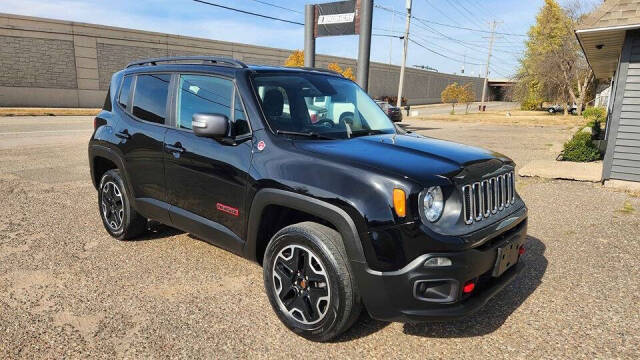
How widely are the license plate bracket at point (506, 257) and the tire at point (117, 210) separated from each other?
3500 millimetres

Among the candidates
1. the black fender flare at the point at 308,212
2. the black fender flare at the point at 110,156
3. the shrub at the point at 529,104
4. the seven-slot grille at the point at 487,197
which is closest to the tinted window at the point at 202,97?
the black fender flare at the point at 308,212

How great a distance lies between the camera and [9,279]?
377 centimetres

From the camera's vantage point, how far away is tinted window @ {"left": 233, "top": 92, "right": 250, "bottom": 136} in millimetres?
3357

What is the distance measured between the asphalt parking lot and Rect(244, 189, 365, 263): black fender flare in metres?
0.63

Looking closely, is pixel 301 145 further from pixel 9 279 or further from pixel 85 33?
pixel 85 33

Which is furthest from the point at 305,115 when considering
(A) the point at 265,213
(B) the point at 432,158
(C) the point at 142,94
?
(C) the point at 142,94

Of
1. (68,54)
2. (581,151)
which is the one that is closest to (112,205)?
(581,151)

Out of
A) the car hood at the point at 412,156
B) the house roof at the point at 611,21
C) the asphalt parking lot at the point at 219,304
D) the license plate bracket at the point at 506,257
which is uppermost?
the house roof at the point at 611,21

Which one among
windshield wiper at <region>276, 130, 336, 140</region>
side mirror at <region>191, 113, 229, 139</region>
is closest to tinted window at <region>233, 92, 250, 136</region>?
side mirror at <region>191, 113, 229, 139</region>

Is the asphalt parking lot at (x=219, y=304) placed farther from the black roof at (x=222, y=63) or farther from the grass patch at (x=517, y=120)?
the grass patch at (x=517, y=120)

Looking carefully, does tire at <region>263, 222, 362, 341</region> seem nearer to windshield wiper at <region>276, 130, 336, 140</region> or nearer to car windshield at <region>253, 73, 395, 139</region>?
windshield wiper at <region>276, 130, 336, 140</region>

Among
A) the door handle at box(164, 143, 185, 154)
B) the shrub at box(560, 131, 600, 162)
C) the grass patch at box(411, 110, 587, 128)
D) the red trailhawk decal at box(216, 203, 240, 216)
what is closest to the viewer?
the red trailhawk decal at box(216, 203, 240, 216)

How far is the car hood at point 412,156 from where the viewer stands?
8.91 feet

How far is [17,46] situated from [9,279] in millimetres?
32253
